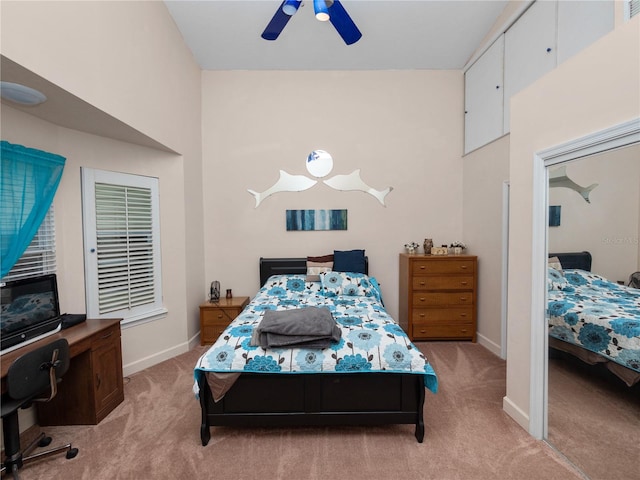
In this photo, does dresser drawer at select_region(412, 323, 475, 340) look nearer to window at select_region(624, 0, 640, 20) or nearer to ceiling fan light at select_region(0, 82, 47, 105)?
window at select_region(624, 0, 640, 20)

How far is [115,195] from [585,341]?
4.09 metres

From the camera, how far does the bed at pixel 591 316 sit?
155cm

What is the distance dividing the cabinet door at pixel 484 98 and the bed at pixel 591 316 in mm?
2183

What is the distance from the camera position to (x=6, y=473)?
1.83 m

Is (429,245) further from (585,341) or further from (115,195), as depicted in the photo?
(115,195)

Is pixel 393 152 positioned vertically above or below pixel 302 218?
above

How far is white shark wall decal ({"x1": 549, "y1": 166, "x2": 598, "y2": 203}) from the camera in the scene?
1758 mm

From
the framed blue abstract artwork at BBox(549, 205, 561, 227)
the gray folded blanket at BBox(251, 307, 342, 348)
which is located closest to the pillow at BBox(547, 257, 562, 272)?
the framed blue abstract artwork at BBox(549, 205, 561, 227)

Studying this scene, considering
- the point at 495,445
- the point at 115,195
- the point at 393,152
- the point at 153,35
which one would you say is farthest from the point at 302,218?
the point at 495,445

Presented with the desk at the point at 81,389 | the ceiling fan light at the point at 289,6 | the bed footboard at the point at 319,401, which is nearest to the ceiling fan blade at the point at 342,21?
Answer: the ceiling fan light at the point at 289,6

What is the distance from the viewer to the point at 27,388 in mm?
1710

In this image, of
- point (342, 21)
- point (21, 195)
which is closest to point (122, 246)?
point (21, 195)

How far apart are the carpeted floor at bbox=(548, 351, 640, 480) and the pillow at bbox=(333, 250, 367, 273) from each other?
231 centimetres

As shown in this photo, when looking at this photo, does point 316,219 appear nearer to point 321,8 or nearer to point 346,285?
point 346,285
